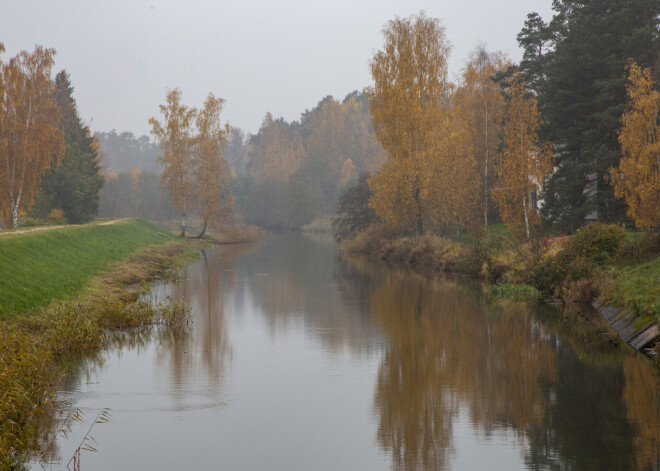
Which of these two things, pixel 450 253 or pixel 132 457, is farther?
pixel 450 253

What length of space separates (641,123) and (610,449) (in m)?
22.0

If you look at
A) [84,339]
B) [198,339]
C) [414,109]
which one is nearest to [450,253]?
[414,109]

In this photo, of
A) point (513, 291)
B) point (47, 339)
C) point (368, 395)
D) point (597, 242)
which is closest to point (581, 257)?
point (597, 242)

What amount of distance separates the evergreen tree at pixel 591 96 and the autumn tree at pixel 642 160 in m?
2.65

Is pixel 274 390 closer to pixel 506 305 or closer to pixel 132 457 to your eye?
pixel 132 457

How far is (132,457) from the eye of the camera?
9.34 meters

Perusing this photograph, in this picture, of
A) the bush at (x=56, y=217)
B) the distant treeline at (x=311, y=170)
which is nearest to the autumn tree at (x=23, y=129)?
the bush at (x=56, y=217)

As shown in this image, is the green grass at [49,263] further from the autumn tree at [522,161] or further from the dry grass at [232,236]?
the dry grass at [232,236]

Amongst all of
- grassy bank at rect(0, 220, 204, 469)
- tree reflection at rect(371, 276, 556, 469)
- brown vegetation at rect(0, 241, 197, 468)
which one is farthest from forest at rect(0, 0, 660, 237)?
brown vegetation at rect(0, 241, 197, 468)

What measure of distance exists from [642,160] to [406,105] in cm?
1741


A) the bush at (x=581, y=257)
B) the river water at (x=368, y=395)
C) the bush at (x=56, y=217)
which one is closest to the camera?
the river water at (x=368, y=395)

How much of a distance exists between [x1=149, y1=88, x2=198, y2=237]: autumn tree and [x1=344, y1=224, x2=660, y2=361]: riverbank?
36532 millimetres

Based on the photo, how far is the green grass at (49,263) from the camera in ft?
61.6

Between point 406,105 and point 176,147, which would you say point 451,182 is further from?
point 176,147
